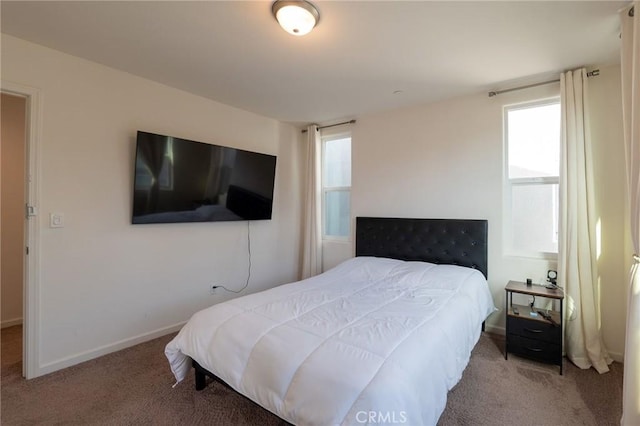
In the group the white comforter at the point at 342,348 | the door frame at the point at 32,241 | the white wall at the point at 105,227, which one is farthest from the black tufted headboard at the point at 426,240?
the door frame at the point at 32,241

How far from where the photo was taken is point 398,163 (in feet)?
12.3

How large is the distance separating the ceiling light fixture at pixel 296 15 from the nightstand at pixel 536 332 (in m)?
2.77

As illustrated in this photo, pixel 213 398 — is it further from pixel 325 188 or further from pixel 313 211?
pixel 325 188

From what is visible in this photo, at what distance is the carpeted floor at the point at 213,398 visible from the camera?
1854 millimetres

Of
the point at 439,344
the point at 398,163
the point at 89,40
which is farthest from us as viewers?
the point at 398,163

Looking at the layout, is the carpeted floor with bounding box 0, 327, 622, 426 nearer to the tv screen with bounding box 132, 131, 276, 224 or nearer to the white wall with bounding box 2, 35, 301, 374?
the white wall with bounding box 2, 35, 301, 374

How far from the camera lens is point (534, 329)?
2486 millimetres

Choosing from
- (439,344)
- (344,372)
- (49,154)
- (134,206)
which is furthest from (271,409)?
(49,154)

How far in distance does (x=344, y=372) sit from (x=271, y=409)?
47 cm

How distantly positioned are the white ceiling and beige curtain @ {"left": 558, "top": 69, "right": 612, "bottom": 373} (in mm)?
460

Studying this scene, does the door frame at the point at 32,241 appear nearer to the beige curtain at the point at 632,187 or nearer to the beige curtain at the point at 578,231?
the beige curtain at the point at 632,187

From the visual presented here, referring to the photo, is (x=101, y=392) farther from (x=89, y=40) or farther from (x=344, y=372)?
(x=89, y=40)

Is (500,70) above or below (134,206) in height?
above

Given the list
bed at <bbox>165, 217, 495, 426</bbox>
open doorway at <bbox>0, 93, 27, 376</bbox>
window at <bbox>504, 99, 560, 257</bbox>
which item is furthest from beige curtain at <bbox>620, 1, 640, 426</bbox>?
open doorway at <bbox>0, 93, 27, 376</bbox>
